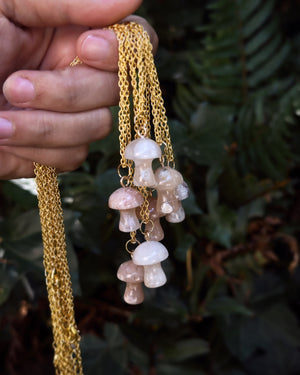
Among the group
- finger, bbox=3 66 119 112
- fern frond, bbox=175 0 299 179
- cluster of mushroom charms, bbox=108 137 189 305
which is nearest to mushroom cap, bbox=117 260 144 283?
cluster of mushroom charms, bbox=108 137 189 305

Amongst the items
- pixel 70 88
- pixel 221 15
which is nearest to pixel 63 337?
pixel 70 88

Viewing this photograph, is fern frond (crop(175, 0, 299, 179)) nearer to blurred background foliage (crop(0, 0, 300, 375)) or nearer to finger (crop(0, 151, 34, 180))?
blurred background foliage (crop(0, 0, 300, 375))

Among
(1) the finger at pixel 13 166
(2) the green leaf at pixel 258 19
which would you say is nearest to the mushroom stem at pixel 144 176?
(1) the finger at pixel 13 166

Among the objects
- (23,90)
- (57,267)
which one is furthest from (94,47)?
(57,267)

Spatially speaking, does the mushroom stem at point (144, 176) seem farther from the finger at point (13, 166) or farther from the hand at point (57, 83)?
the finger at point (13, 166)

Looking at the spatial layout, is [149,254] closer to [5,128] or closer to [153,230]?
[153,230]
